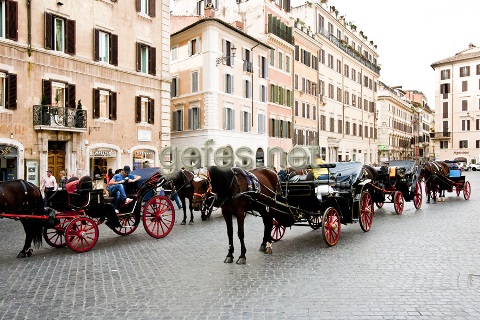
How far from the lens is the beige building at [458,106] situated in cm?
7681

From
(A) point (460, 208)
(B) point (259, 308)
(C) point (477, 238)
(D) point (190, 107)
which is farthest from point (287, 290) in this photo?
(D) point (190, 107)

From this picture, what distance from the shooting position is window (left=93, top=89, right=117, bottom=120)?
70.7ft

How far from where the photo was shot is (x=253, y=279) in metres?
7.11

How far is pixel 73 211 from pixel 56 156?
36.9ft

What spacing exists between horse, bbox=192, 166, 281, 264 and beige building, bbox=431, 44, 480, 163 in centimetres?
7620

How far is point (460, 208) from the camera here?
661 inches

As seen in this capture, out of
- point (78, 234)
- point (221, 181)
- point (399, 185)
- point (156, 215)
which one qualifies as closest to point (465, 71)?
point (399, 185)

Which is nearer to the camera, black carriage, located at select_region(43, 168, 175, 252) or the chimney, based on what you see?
black carriage, located at select_region(43, 168, 175, 252)

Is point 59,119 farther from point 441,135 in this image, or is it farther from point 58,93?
point 441,135

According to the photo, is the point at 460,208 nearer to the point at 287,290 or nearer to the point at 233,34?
the point at 287,290

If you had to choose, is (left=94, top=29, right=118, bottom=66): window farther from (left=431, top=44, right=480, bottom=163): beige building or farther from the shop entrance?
(left=431, top=44, right=480, bottom=163): beige building

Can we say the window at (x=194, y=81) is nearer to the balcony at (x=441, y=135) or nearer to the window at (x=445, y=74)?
the balcony at (x=441, y=135)

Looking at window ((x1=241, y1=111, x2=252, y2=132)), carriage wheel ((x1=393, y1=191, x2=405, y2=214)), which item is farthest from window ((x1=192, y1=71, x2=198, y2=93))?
carriage wheel ((x1=393, y1=191, x2=405, y2=214))

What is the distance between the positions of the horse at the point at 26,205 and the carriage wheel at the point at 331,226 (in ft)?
18.7
